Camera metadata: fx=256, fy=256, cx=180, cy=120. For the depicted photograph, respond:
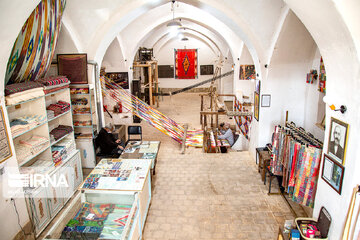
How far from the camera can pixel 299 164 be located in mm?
3951

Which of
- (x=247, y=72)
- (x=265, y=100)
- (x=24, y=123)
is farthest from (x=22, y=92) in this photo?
(x=247, y=72)

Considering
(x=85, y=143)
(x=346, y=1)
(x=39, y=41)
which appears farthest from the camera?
(x=85, y=143)

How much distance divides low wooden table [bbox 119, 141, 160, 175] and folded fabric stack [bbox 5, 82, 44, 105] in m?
2.05

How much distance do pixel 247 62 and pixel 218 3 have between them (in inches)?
197

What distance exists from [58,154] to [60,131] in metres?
0.48

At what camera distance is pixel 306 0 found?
2.91m

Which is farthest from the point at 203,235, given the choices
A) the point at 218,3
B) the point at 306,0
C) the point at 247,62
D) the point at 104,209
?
the point at 247,62

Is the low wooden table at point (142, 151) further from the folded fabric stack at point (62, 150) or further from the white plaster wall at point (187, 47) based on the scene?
the white plaster wall at point (187, 47)

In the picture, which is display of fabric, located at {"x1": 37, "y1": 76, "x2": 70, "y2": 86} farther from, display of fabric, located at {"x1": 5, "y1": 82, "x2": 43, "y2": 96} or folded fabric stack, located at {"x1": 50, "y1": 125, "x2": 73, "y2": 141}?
folded fabric stack, located at {"x1": 50, "y1": 125, "x2": 73, "y2": 141}

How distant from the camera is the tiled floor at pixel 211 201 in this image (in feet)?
13.4

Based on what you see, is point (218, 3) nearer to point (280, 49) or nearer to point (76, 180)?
point (280, 49)

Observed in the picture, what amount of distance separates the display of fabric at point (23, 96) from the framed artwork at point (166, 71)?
14.3 m

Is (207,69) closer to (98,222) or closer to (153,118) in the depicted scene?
(153,118)

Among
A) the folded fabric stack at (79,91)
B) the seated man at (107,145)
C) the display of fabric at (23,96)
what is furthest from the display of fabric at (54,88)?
the seated man at (107,145)
